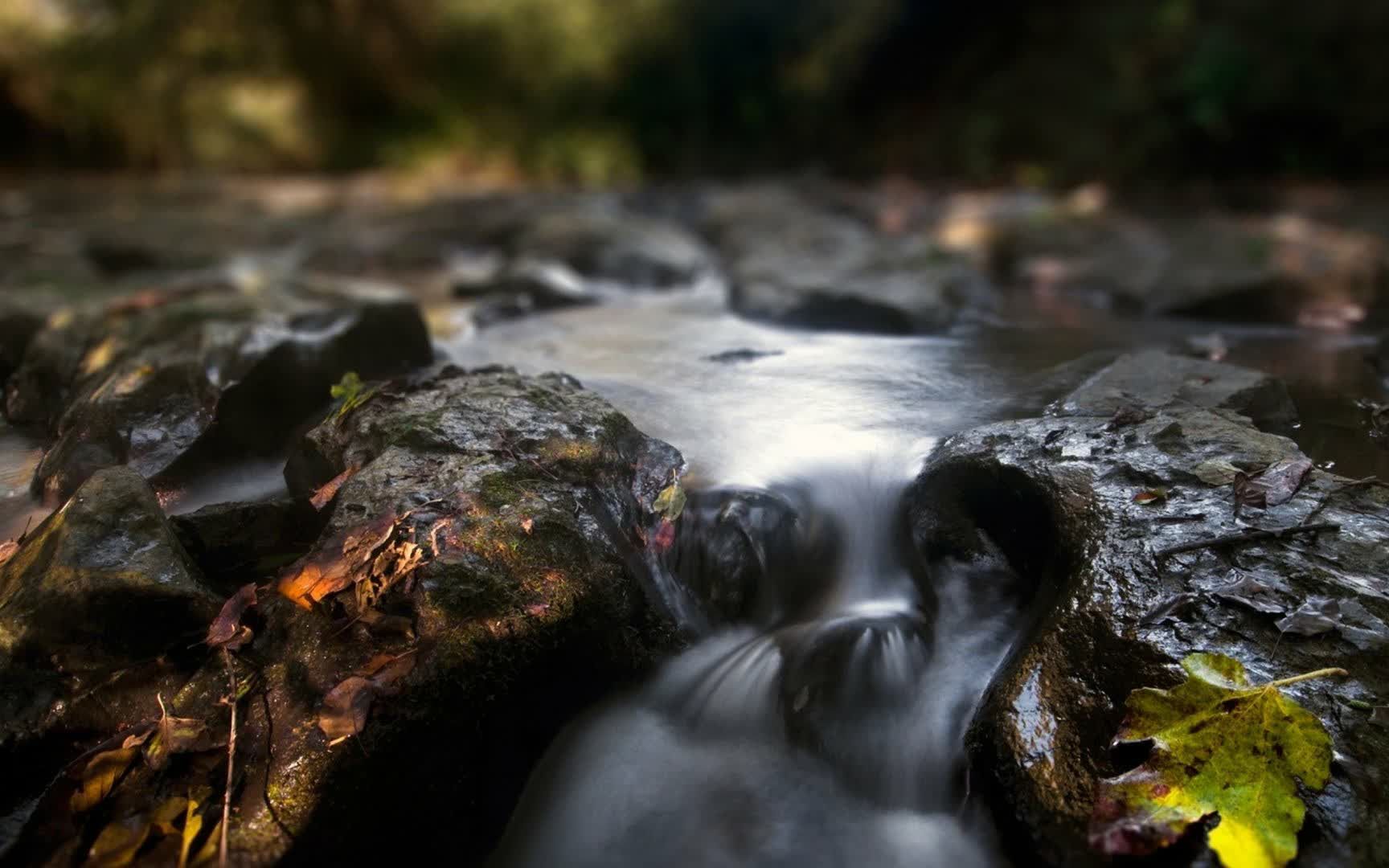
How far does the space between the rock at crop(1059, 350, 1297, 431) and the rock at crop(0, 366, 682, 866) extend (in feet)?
5.13

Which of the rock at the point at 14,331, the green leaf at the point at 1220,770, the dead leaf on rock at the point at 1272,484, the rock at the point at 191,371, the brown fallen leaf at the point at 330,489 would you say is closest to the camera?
the green leaf at the point at 1220,770

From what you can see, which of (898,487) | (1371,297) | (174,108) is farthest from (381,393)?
(174,108)

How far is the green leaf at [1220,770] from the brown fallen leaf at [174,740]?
1711mm

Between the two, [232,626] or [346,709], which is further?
[232,626]

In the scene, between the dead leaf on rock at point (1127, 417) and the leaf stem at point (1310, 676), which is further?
the dead leaf on rock at point (1127, 417)

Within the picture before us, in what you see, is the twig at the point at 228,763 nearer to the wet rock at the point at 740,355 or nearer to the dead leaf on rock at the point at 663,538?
the dead leaf on rock at the point at 663,538

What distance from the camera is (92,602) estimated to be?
172 centimetres

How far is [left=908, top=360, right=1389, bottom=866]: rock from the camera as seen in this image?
4.91ft

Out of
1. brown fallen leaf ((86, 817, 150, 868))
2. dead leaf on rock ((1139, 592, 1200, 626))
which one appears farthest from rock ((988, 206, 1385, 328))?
brown fallen leaf ((86, 817, 150, 868))

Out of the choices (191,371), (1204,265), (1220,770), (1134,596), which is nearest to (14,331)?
(191,371)

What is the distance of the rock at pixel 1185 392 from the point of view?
2578mm

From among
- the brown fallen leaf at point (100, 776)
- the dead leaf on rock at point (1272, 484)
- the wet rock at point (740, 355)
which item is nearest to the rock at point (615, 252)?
the wet rock at point (740, 355)

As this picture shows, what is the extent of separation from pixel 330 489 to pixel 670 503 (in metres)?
0.94

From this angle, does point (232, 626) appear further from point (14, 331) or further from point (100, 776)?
point (14, 331)
